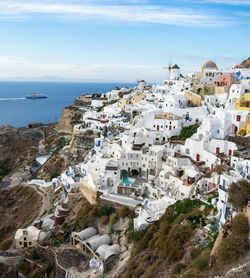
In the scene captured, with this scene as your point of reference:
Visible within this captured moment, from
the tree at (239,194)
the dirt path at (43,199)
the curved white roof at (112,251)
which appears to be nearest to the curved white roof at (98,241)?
the curved white roof at (112,251)

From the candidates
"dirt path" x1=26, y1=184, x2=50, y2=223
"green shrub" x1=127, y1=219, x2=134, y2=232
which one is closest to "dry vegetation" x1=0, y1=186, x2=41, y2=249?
"dirt path" x1=26, y1=184, x2=50, y2=223

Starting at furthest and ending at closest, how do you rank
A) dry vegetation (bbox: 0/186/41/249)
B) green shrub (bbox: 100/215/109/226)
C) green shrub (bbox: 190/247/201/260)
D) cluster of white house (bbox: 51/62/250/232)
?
dry vegetation (bbox: 0/186/41/249), green shrub (bbox: 100/215/109/226), cluster of white house (bbox: 51/62/250/232), green shrub (bbox: 190/247/201/260)

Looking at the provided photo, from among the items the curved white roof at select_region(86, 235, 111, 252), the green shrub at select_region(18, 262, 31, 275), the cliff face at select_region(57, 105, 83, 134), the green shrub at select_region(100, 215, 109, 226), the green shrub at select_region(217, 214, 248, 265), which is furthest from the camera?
the cliff face at select_region(57, 105, 83, 134)

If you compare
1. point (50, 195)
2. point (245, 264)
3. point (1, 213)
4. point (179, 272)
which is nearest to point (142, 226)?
point (179, 272)

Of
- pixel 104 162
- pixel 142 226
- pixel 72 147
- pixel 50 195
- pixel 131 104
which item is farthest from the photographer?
pixel 131 104

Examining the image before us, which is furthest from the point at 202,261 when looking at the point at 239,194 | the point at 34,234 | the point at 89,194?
the point at 34,234

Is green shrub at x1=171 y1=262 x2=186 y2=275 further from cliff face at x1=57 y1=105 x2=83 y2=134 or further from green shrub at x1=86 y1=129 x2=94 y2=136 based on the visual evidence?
Result: cliff face at x1=57 y1=105 x2=83 y2=134

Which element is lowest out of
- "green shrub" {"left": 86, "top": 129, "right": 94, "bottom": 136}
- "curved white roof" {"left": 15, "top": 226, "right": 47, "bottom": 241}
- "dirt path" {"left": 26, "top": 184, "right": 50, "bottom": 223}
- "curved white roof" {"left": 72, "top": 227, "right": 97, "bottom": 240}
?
"dirt path" {"left": 26, "top": 184, "right": 50, "bottom": 223}

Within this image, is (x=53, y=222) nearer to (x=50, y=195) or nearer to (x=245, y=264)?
(x=50, y=195)

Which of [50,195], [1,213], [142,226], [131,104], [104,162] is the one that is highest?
[131,104]

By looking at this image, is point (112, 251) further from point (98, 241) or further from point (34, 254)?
point (34, 254)
